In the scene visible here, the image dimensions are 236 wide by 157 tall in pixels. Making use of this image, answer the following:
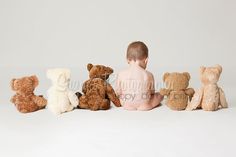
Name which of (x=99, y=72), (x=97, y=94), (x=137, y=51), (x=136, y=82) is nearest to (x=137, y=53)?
(x=137, y=51)

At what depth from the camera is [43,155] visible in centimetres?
296

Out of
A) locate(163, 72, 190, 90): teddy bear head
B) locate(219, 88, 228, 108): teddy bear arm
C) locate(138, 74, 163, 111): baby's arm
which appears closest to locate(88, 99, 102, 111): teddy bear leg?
locate(138, 74, 163, 111): baby's arm

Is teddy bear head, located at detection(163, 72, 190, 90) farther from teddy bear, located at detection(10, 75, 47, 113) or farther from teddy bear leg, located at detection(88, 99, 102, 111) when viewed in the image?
teddy bear, located at detection(10, 75, 47, 113)

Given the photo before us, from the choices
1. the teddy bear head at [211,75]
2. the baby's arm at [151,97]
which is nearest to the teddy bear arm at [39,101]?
the baby's arm at [151,97]

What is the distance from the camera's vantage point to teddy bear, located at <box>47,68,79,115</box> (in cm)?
382

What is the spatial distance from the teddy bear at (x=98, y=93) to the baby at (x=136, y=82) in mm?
105

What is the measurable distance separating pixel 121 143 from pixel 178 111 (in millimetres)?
882

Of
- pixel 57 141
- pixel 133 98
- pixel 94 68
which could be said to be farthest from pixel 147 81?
pixel 57 141

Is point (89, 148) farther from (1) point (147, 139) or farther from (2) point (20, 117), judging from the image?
(2) point (20, 117)

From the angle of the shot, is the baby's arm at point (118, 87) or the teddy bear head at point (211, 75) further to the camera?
the baby's arm at point (118, 87)

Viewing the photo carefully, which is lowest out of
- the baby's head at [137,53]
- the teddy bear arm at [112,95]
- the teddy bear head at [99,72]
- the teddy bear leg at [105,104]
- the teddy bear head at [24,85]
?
the teddy bear leg at [105,104]

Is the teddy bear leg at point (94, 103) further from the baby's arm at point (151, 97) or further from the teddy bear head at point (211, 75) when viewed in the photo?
the teddy bear head at point (211, 75)

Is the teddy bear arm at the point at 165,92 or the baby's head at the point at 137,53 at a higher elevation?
the baby's head at the point at 137,53

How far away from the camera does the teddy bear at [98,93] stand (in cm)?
388
